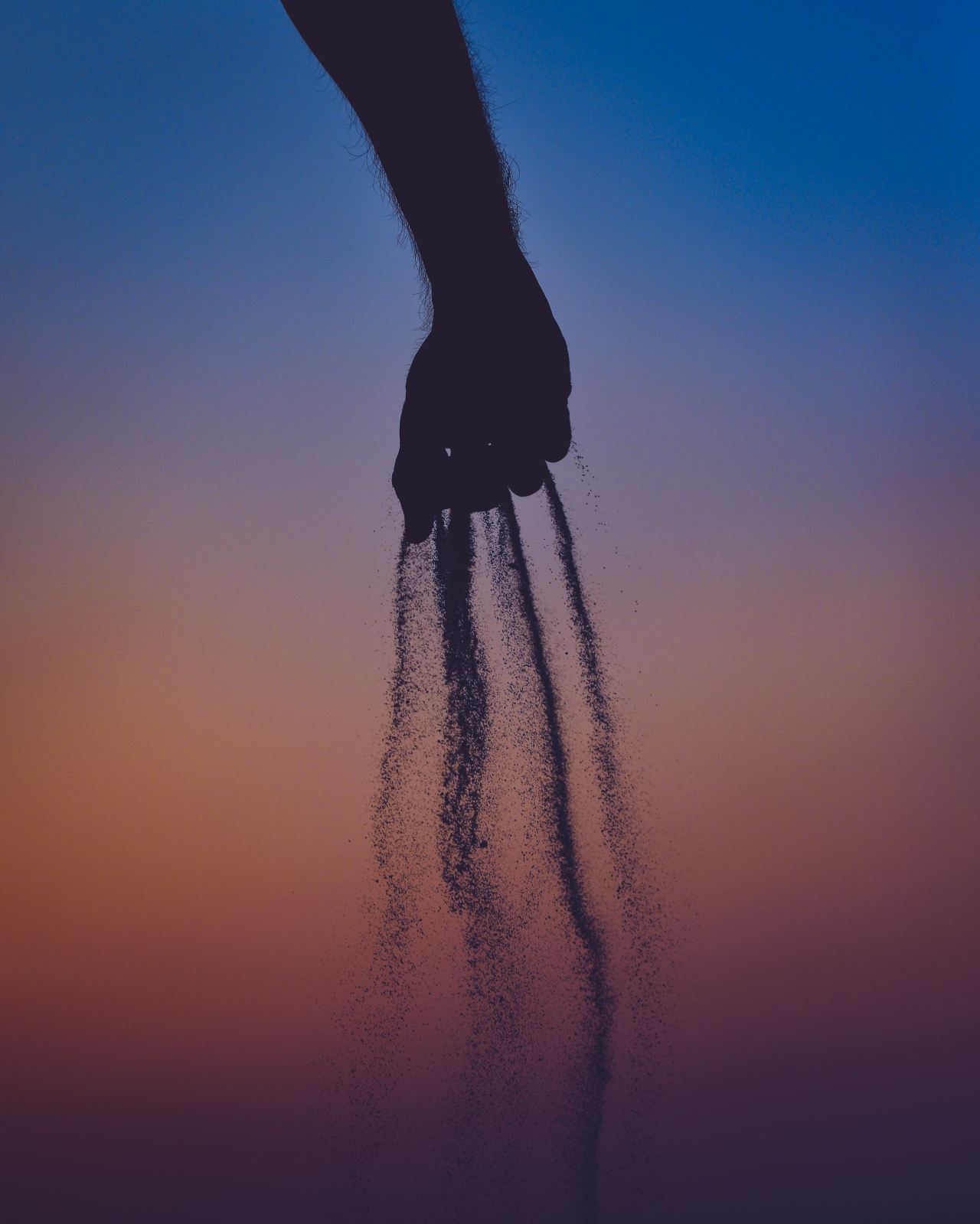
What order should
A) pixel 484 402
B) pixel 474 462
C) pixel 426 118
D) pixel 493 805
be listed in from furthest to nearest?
1. pixel 493 805
2. pixel 474 462
3. pixel 484 402
4. pixel 426 118

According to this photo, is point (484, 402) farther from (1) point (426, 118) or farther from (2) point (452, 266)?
(1) point (426, 118)

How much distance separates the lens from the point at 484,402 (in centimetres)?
207

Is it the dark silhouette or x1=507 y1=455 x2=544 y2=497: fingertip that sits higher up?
the dark silhouette

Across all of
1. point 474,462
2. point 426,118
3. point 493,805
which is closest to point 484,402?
point 474,462

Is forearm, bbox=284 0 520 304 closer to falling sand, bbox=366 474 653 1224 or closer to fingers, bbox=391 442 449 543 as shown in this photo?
fingers, bbox=391 442 449 543

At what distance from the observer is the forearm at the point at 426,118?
1471 mm

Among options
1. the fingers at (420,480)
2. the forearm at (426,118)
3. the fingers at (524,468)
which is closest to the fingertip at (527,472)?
the fingers at (524,468)

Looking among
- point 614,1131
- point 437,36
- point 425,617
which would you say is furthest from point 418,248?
point 614,1131

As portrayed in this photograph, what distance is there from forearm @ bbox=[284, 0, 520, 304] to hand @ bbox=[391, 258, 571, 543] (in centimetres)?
9

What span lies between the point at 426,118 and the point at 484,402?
68 cm

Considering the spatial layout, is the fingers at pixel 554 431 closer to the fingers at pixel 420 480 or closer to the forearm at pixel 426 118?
the fingers at pixel 420 480

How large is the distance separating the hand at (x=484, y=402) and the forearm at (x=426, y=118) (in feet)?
0.31

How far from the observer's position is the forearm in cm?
147

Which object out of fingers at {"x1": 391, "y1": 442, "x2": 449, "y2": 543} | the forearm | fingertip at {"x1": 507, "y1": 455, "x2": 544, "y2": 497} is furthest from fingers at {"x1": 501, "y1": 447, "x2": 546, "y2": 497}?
the forearm
